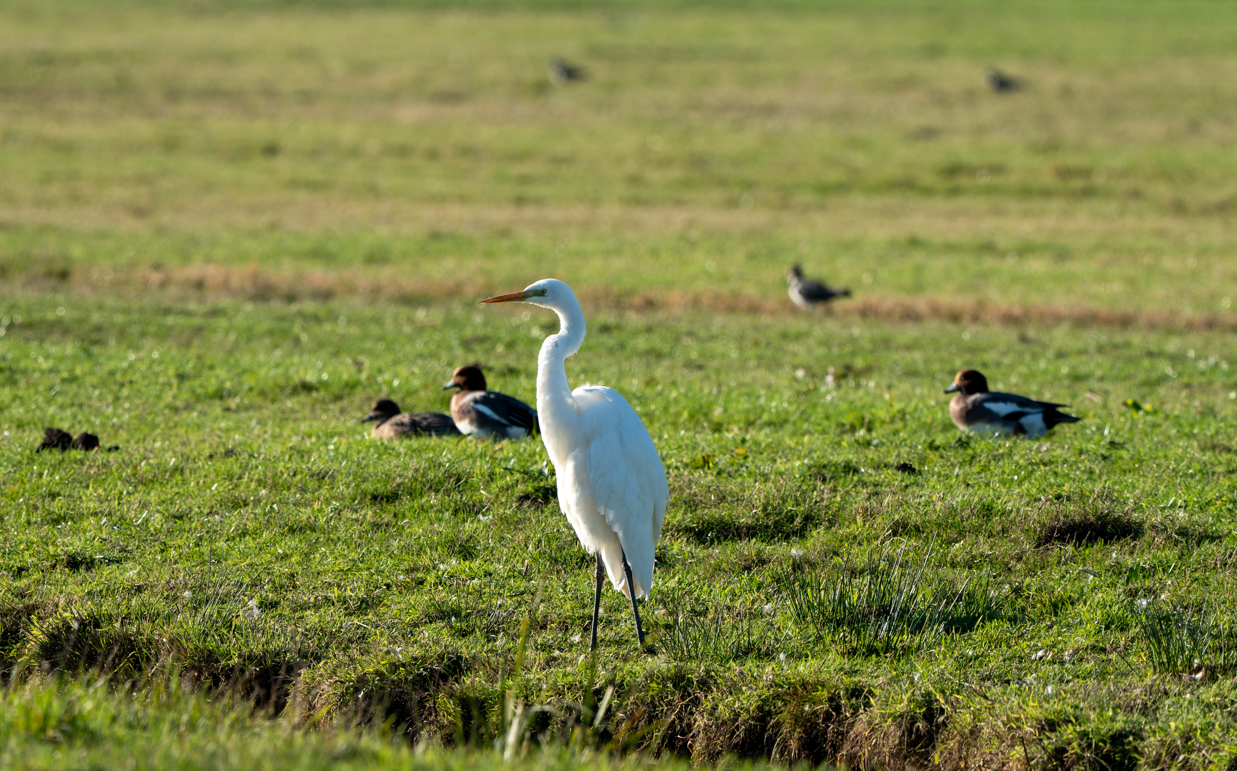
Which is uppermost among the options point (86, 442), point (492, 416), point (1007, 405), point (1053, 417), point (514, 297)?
point (514, 297)

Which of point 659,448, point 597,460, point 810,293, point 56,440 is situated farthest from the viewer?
point 810,293

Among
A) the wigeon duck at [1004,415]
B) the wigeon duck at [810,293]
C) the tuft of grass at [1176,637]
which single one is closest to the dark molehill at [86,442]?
the wigeon duck at [1004,415]

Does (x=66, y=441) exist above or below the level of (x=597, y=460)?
below

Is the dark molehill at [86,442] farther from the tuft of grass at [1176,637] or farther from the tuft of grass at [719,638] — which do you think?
the tuft of grass at [1176,637]

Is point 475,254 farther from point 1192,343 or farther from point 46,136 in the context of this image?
point 46,136

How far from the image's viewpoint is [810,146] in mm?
36812

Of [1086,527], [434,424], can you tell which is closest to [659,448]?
[434,424]

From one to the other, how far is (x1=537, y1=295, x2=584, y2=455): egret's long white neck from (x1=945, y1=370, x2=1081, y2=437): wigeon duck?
5.31 metres

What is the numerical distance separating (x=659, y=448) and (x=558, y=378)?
10.3 ft

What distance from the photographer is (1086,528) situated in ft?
27.5

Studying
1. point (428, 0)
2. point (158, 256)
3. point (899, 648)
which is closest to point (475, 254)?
point (158, 256)

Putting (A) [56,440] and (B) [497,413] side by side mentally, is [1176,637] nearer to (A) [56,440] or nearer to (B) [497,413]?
(B) [497,413]

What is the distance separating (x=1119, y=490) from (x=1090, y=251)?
17783 millimetres

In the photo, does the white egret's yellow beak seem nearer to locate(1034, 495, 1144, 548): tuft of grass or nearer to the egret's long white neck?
the egret's long white neck
